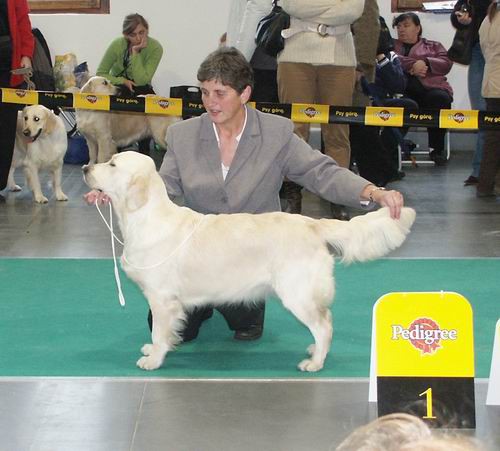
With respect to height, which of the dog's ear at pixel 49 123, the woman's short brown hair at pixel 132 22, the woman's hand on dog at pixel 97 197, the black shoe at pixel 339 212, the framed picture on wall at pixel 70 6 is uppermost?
the framed picture on wall at pixel 70 6

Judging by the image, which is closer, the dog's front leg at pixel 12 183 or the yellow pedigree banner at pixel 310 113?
the yellow pedigree banner at pixel 310 113

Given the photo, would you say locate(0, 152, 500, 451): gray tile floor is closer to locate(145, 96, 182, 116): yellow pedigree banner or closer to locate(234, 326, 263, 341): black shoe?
locate(234, 326, 263, 341): black shoe

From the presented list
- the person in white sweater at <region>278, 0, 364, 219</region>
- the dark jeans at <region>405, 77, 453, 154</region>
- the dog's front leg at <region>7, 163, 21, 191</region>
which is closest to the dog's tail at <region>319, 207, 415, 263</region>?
the person in white sweater at <region>278, 0, 364, 219</region>

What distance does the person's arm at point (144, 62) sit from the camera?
28.2 feet

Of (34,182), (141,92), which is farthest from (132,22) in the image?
(34,182)

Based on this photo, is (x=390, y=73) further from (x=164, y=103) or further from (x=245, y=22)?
(x=245, y=22)

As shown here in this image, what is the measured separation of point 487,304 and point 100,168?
6.09 ft

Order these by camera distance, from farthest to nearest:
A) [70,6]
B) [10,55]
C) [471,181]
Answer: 1. [70,6]
2. [471,181]
3. [10,55]

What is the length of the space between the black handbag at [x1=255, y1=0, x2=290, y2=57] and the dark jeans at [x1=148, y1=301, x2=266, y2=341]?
232cm

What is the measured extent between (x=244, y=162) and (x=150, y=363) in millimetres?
842

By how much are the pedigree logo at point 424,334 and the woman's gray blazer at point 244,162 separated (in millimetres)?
897

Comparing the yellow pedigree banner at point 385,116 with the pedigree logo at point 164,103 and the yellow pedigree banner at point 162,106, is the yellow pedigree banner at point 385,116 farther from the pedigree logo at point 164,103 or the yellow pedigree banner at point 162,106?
the pedigree logo at point 164,103

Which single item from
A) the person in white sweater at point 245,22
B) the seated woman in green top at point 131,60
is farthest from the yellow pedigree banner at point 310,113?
the seated woman in green top at point 131,60

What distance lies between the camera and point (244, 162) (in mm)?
3535
